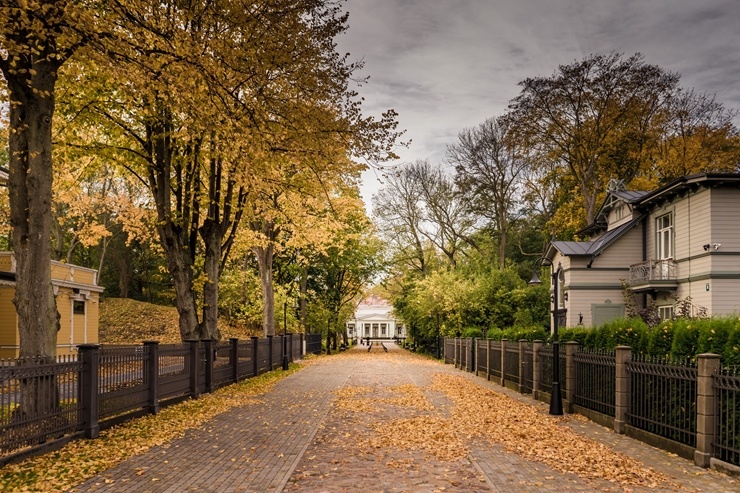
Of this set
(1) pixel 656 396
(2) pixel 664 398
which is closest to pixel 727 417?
(2) pixel 664 398

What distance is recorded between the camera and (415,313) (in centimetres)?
4903

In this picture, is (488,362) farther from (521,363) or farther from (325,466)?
(325,466)

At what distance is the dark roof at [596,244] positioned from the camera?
29.4 meters

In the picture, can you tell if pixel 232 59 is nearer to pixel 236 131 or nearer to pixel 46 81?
pixel 236 131

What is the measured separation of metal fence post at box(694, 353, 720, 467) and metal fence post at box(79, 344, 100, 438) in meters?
9.42

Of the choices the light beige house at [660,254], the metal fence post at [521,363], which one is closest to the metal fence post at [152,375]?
the metal fence post at [521,363]

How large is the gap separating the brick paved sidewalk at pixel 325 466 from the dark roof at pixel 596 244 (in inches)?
729

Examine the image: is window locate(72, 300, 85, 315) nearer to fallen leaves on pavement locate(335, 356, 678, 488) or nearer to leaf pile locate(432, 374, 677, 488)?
fallen leaves on pavement locate(335, 356, 678, 488)

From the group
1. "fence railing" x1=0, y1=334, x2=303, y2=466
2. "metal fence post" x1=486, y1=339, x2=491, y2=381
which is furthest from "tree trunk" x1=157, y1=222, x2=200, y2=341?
"metal fence post" x1=486, y1=339, x2=491, y2=381

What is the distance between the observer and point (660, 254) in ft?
92.1

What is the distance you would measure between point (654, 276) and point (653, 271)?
0.23m

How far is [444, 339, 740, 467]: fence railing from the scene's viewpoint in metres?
8.69

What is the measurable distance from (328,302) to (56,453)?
140ft

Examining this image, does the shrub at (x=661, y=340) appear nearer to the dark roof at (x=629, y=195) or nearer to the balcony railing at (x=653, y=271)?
the balcony railing at (x=653, y=271)
